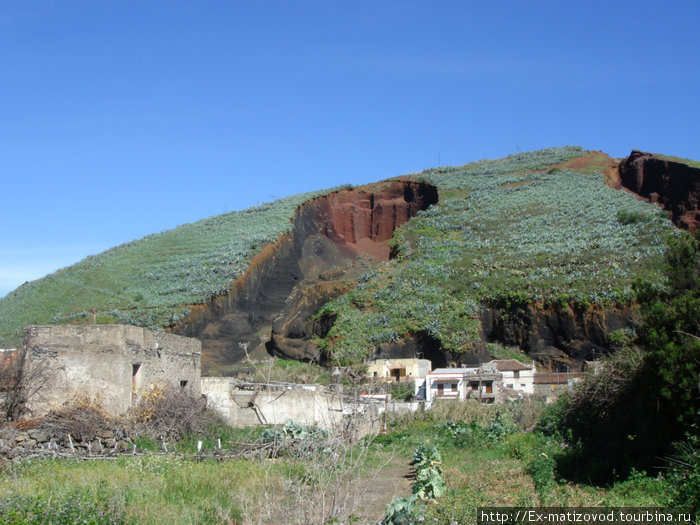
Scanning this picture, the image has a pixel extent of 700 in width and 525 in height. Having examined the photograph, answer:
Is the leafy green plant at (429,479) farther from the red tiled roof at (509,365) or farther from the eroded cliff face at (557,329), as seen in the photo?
the eroded cliff face at (557,329)

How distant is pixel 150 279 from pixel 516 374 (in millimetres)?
32161

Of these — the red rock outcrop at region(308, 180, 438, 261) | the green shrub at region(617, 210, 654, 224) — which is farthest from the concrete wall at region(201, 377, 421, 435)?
the red rock outcrop at region(308, 180, 438, 261)

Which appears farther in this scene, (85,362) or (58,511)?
(85,362)

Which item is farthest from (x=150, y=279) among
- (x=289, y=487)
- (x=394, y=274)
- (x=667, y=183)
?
(x=289, y=487)

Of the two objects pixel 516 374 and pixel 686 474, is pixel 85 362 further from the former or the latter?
pixel 516 374

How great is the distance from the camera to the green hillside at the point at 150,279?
153 feet

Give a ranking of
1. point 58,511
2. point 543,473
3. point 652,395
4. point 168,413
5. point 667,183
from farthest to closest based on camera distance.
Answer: point 667,183
point 168,413
point 543,473
point 652,395
point 58,511

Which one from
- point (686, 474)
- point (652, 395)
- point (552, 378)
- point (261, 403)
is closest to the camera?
point (686, 474)

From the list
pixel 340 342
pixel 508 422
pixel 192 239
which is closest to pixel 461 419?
pixel 508 422

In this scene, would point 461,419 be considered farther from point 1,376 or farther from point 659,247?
point 659,247

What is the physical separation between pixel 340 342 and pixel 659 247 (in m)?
22.8

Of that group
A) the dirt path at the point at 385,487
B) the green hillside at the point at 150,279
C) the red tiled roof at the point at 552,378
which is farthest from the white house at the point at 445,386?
the green hillside at the point at 150,279

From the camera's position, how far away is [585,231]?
5388 centimetres

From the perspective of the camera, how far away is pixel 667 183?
62.6 m
